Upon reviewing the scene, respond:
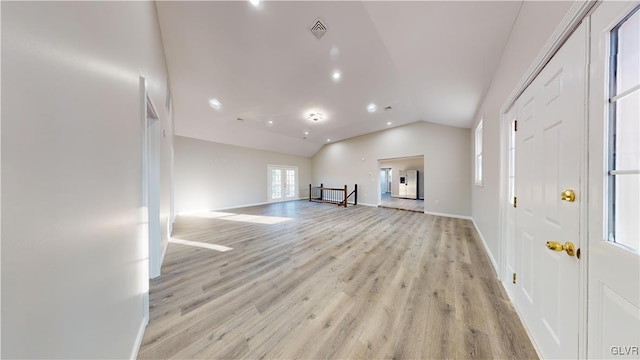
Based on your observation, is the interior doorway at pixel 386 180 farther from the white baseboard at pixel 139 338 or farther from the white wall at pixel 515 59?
the white baseboard at pixel 139 338

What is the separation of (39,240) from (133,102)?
118 cm

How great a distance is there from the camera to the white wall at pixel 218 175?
245 inches

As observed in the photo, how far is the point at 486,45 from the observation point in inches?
A: 90.9

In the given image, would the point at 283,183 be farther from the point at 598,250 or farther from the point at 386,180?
the point at 598,250

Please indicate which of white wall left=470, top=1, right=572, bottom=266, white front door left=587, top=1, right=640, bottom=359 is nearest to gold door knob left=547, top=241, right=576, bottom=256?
white front door left=587, top=1, right=640, bottom=359

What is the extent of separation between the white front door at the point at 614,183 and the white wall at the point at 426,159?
216 inches

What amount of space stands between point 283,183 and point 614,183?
8.89 m

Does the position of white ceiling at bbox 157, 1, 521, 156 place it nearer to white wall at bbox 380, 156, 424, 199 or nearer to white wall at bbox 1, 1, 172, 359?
white wall at bbox 1, 1, 172, 359

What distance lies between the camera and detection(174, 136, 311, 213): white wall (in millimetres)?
6230

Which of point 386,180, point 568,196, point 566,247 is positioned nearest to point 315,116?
point 568,196

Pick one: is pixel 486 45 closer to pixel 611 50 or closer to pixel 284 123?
pixel 611 50

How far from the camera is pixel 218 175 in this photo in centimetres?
699

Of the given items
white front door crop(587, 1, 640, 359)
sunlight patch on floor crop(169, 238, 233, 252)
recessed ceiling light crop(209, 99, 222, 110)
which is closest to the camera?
white front door crop(587, 1, 640, 359)

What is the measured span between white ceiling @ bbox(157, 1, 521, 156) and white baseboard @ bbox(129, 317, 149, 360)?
3.25 m
